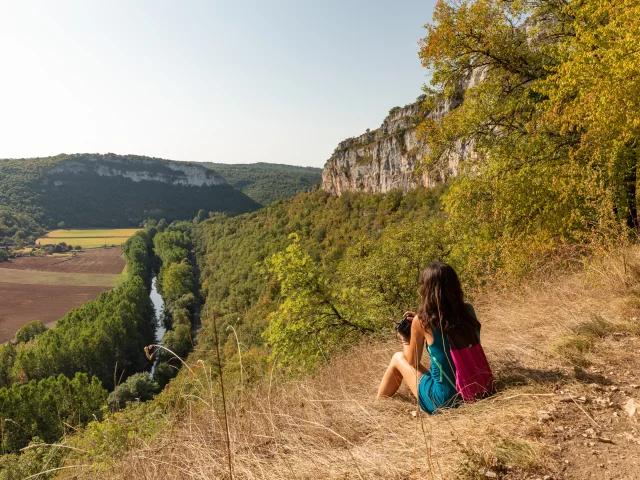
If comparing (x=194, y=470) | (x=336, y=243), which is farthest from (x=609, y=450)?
(x=336, y=243)

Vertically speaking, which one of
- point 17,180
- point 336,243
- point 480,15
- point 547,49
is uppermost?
point 17,180

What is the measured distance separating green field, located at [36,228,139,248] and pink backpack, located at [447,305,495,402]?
11898 cm

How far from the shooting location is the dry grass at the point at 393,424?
194 cm

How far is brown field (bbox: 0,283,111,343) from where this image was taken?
48.2 m

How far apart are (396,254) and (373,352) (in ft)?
22.2

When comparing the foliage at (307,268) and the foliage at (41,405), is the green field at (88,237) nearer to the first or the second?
the foliage at (307,268)

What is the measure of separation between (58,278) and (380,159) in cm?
6789

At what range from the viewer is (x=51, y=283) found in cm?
6781

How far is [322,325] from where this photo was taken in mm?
8836

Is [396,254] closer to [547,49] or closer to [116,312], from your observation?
[547,49]

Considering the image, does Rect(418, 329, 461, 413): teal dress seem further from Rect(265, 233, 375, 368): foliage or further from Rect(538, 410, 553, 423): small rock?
Rect(265, 233, 375, 368): foliage

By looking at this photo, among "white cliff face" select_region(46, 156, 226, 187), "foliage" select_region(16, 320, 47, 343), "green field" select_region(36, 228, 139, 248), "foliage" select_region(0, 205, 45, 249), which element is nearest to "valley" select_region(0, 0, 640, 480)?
"foliage" select_region(16, 320, 47, 343)

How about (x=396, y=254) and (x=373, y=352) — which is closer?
(x=373, y=352)

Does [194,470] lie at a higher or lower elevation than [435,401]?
lower
